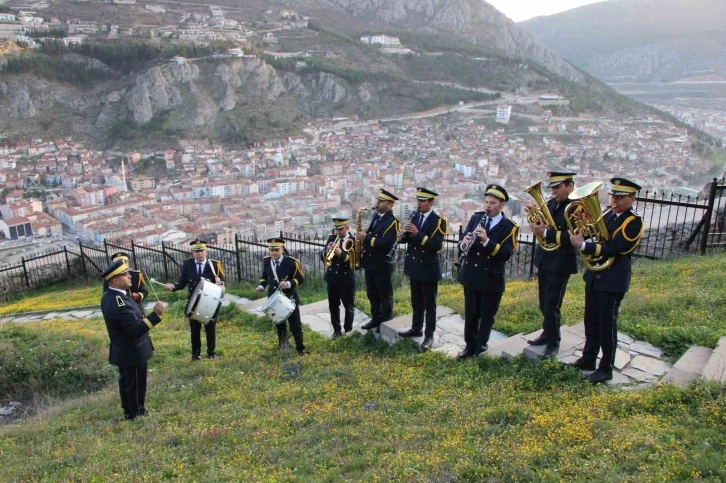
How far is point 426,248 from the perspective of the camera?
5684 millimetres

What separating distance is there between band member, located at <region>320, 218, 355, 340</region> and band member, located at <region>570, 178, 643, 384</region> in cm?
288

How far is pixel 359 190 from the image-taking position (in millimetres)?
56406

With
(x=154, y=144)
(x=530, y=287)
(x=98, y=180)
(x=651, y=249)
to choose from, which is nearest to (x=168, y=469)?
(x=530, y=287)

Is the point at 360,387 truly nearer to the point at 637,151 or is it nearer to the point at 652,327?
the point at 652,327

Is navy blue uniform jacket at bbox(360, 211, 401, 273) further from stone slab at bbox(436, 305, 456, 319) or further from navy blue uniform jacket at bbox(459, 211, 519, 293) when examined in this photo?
navy blue uniform jacket at bbox(459, 211, 519, 293)

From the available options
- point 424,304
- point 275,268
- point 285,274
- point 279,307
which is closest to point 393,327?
point 424,304

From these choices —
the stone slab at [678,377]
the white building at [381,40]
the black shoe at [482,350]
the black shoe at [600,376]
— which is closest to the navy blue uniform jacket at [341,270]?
the black shoe at [482,350]

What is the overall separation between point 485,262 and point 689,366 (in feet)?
6.44

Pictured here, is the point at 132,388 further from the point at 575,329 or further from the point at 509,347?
the point at 575,329

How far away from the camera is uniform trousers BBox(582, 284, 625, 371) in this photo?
4.44 meters

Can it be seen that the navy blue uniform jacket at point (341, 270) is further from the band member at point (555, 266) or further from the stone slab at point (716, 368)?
the stone slab at point (716, 368)

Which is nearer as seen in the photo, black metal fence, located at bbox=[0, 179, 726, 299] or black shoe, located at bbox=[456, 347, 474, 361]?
black shoe, located at bbox=[456, 347, 474, 361]

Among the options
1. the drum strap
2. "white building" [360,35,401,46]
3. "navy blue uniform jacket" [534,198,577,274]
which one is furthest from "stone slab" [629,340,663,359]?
"white building" [360,35,401,46]

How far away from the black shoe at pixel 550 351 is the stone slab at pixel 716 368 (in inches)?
47.3
